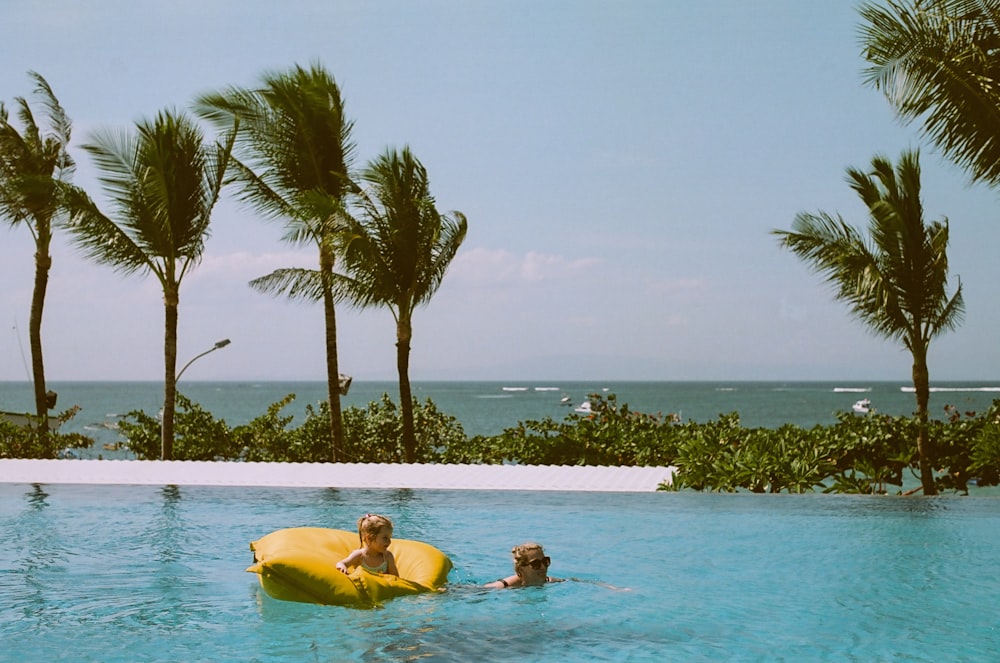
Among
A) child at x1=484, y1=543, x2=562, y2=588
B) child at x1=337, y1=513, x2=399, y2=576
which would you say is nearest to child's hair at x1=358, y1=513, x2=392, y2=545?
child at x1=337, y1=513, x2=399, y2=576

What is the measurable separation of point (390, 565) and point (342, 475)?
6.49m

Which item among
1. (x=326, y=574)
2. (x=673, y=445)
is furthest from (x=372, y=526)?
(x=673, y=445)

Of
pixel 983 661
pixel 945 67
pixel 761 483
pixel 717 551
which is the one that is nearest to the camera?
pixel 983 661

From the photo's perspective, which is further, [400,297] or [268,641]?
[400,297]

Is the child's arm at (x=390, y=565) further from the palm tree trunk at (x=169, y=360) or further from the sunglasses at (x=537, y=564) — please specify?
the palm tree trunk at (x=169, y=360)

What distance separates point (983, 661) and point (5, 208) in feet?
55.9

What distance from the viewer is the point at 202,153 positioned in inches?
647

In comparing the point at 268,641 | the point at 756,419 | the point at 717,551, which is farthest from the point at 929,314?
the point at 756,419

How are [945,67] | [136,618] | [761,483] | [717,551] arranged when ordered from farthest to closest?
[761,483] < [945,67] < [717,551] < [136,618]

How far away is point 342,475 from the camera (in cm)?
1395

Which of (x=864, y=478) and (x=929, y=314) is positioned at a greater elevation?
(x=929, y=314)

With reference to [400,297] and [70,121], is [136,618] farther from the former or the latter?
[70,121]

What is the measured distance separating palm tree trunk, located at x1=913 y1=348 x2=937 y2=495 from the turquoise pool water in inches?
72.6

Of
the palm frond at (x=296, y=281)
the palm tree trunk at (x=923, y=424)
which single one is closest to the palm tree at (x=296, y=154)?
the palm frond at (x=296, y=281)
